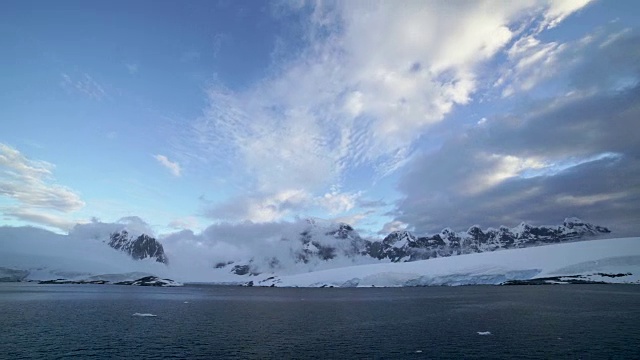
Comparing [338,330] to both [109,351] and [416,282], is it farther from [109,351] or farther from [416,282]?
[416,282]

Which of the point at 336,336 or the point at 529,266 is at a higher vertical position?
the point at 529,266

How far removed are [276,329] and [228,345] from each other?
1240cm

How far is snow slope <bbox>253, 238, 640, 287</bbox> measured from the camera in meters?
158

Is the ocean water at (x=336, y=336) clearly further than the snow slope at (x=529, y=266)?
No

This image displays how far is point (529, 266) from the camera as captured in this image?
17150cm

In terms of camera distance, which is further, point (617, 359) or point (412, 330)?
point (412, 330)

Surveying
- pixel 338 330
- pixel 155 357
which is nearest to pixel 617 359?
pixel 338 330

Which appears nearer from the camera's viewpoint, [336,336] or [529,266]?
[336,336]

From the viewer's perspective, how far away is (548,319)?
53.5 m

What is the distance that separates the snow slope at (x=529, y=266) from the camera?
519 ft

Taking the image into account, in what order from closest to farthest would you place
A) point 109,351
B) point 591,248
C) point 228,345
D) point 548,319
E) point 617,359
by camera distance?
point 617,359, point 109,351, point 228,345, point 548,319, point 591,248

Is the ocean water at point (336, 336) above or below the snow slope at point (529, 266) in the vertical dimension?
below

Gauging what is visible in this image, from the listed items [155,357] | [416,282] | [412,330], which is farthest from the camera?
[416,282]

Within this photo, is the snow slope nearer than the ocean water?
No
